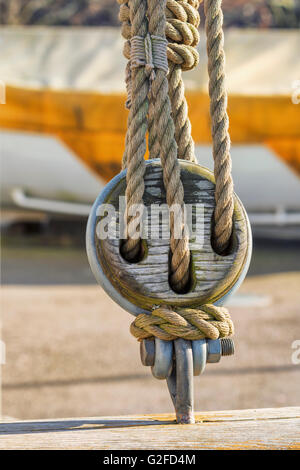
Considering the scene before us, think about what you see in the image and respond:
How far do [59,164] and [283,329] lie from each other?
2.08m

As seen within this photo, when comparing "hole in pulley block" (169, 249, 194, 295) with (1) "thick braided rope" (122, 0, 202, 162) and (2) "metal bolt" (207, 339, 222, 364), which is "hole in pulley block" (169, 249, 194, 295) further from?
(1) "thick braided rope" (122, 0, 202, 162)

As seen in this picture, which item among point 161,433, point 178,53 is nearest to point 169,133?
point 178,53

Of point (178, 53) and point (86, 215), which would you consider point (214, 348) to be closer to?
point (178, 53)

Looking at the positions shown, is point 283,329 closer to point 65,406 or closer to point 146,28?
point 65,406

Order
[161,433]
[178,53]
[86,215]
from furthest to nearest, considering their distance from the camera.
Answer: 1. [86,215]
2. [178,53]
3. [161,433]

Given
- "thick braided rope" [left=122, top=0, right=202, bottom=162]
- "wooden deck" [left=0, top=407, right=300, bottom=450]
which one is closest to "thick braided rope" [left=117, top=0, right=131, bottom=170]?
"thick braided rope" [left=122, top=0, right=202, bottom=162]

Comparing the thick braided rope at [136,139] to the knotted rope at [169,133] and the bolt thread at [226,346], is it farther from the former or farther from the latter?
the bolt thread at [226,346]

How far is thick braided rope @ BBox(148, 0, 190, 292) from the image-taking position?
0.79 metres

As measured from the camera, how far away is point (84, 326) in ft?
9.39

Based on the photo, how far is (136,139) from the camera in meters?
0.81

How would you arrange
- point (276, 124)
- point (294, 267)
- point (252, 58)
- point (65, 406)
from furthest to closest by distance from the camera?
point (252, 58), point (294, 267), point (276, 124), point (65, 406)

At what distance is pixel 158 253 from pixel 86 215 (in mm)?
3483

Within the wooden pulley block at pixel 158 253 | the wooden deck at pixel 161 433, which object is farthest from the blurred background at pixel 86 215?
the wooden pulley block at pixel 158 253

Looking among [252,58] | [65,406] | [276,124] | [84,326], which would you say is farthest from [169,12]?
[252,58]
